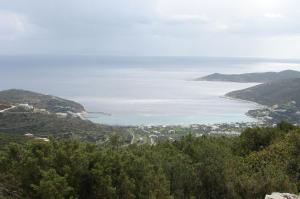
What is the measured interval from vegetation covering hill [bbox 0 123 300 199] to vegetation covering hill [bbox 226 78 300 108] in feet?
246

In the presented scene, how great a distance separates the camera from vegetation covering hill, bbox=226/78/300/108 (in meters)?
95.5

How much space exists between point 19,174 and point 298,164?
1220 cm

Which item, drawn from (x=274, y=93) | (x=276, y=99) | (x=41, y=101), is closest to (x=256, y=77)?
(x=274, y=93)

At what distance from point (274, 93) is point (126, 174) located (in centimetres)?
9764

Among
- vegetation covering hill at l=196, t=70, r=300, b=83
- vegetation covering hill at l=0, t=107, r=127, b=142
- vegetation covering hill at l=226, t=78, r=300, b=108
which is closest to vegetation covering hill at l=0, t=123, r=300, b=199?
vegetation covering hill at l=0, t=107, r=127, b=142

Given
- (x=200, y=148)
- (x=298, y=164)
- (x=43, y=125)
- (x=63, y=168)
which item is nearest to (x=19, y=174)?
(x=63, y=168)

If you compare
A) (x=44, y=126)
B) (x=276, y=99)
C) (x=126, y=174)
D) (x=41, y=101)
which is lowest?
(x=44, y=126)

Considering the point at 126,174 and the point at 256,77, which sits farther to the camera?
the point at 256,77

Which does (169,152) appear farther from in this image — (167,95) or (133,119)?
(167,95)

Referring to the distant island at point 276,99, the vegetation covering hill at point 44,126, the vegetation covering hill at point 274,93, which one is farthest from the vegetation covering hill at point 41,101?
the vegetation covering hill at point 274,93

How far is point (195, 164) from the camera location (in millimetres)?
15789

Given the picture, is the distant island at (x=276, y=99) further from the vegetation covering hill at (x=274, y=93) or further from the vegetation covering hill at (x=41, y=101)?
the vegetation covering hill at (x=41, y=101)

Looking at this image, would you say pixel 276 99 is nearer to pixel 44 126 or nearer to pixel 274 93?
pixel 274 93

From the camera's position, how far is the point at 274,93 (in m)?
105
